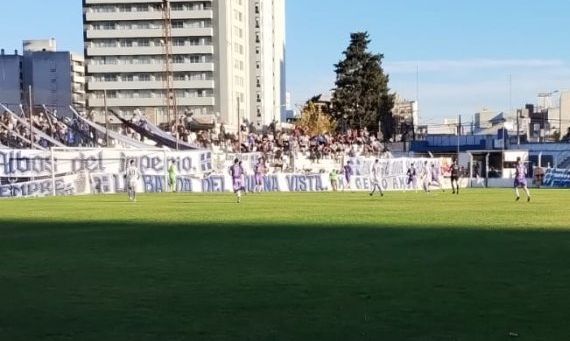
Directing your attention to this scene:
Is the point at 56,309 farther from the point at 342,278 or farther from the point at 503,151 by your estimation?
the point at 503,151

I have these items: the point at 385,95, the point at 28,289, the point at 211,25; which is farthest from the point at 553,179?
the point at 211,25

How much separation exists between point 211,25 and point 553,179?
88.0 metres

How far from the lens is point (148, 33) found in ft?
462

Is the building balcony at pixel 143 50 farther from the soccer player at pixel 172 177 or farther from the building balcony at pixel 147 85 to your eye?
the soccer player at pixel 172 177

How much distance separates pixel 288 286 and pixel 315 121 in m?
112

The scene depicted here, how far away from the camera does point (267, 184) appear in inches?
2165

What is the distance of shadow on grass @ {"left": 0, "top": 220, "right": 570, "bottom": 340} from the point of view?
803 cm

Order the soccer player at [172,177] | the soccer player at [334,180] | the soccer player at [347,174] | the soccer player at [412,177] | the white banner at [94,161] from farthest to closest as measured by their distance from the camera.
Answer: the soccer player at [347,174]
the soccer player at [334,180]
the soccer player at [412,177]
the soccer player at [172,177]
the white banner at [94,161]

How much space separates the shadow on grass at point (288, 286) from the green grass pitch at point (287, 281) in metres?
0.02

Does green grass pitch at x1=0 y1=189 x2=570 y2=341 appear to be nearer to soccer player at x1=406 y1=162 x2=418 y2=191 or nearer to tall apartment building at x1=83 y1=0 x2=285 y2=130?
soccer player at x1=406 y1=162 x2=418 y2=191

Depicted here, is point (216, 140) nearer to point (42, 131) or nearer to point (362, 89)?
point (42, 131)

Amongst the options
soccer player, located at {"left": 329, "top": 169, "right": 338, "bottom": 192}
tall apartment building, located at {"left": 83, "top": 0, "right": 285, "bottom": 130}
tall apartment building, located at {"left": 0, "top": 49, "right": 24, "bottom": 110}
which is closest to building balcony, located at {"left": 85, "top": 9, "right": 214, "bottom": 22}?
tall apartment building, located at {"left": 83, "top": 0, "right": 285, "bottom": 130}

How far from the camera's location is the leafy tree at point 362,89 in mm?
112438

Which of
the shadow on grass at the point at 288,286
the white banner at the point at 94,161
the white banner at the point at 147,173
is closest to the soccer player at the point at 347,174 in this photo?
the white banner at the point at 147,173
